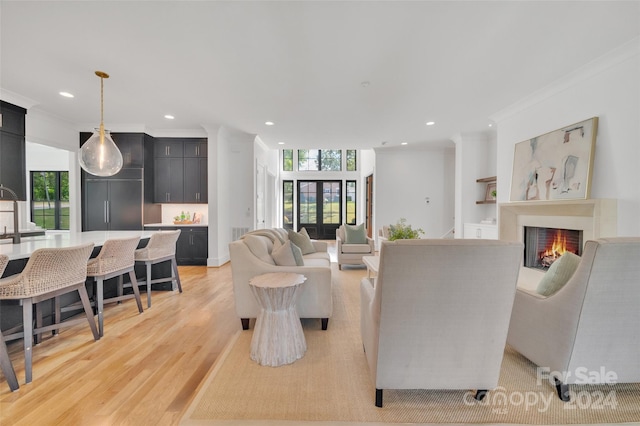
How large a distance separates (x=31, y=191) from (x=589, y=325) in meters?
9.95

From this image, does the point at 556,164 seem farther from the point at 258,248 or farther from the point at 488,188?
the point at 258,248

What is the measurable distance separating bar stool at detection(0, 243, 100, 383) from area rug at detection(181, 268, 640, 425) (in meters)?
1.28

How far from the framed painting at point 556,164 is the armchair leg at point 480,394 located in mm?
2738

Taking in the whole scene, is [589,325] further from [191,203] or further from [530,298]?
[191,203]

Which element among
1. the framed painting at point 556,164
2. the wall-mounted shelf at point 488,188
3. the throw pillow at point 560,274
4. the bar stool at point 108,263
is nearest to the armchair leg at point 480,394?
the throw pillow at point 560,274

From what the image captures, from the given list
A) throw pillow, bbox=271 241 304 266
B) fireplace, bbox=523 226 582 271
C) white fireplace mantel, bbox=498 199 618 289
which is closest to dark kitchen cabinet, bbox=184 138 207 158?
throw pillow, bbox=271 241 304 266

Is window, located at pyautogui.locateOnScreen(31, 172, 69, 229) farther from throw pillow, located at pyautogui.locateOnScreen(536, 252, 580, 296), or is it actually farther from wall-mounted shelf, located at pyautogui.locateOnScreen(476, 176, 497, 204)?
wall-mounted shelf, located at pyautogui.locateOnScreen(476, 176, 497, 204)

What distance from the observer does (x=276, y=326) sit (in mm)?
1990

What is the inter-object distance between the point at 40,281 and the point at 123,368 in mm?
842

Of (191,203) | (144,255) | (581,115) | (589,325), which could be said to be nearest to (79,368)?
(144,255)

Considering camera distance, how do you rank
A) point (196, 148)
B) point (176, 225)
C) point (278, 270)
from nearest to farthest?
point (278, 270) < point (176, 225) < point (196, 148)

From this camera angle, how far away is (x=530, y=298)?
178 cm

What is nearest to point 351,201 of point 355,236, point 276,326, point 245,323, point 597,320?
point 355,236

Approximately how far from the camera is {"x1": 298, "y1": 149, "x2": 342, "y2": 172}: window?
10039 millimetres
